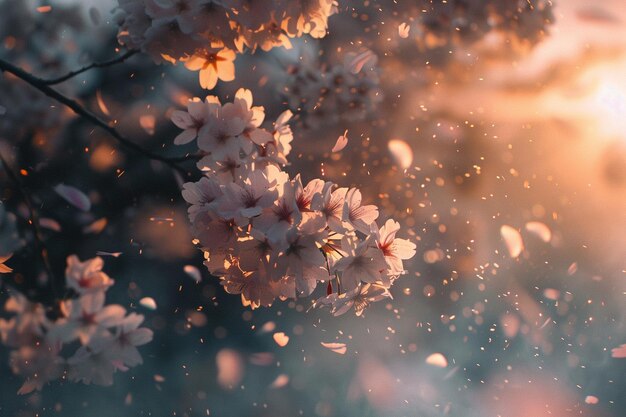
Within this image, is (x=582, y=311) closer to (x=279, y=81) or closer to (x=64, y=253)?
(x=279, y=81)

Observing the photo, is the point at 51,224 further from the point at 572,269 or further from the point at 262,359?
the point at 572,269

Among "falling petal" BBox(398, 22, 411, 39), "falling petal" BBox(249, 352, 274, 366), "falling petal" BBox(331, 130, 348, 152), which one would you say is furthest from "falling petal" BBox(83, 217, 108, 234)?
"falling petal" BBox(398, 22, 411, 39)

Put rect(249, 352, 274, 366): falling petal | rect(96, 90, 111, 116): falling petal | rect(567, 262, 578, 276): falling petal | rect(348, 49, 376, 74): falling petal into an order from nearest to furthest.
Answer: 1. rect(348, 49, 376, 74): falling petal
2. rect(96, 90, 111, 116): falling petal
3. rect(567, 262, 578, 276): falling petal
4. rect(249, 352, 274, 366): falling petal

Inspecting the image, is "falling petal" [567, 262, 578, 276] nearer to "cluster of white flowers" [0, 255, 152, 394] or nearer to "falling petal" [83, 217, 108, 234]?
"falling petal" [83, 217, 108, 234]

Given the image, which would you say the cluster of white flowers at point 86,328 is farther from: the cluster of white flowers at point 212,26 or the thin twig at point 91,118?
the cluster of white flowers at point 212,26

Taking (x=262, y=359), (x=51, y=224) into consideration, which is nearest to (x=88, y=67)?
(x=51, y=224)

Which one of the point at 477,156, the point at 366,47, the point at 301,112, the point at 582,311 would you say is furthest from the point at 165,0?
the point at 582,311
